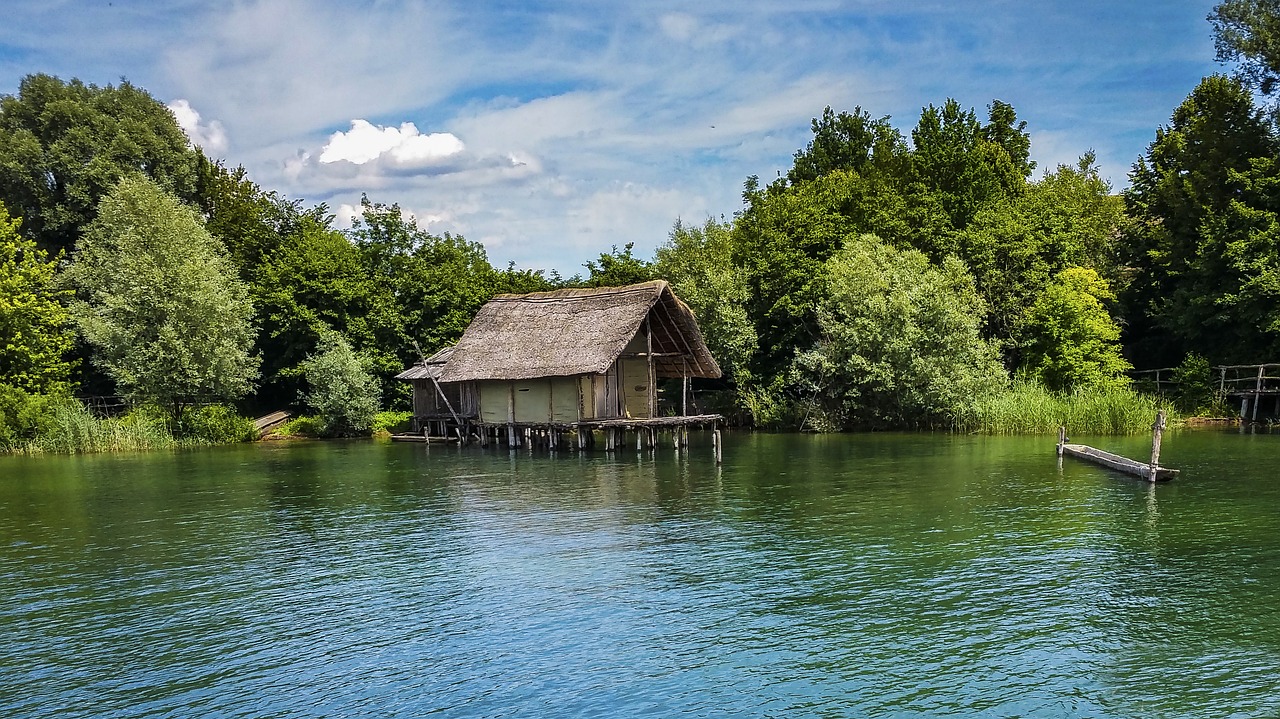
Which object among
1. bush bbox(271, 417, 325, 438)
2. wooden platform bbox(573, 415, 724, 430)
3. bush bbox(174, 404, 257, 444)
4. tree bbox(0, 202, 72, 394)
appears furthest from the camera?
bush bbox(271, 417, 325, 438)

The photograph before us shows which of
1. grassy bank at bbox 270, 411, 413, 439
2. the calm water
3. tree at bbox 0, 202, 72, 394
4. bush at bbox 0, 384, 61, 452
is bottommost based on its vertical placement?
the calm water

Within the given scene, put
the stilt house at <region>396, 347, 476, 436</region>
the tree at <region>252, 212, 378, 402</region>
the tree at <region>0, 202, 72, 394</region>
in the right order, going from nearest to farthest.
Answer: the tree at <region>0, 202, 72, 394</region> < the stilt house at <region>396, 347, 476, 436</region> < the tree at <region>252, 212, 378, 402</region>

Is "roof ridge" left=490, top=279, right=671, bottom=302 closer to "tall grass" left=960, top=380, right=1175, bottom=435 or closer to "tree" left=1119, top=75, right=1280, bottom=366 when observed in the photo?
"tall grass" left=960, top=380, right=1175, bottom=435

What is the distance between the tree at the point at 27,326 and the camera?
40.2 m

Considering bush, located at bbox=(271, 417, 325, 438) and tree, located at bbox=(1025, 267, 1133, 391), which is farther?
bush, located at bbox=(271, 417, 325, 438)

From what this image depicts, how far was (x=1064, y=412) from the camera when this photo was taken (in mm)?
36812

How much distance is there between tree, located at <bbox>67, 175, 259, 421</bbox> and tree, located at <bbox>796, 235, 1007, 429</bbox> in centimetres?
2593

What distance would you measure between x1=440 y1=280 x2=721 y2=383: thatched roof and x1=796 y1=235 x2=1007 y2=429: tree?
6038mm

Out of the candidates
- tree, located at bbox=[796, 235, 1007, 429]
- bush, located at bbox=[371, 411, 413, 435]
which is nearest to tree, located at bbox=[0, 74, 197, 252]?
bush, located at bbox=[371, 411, 413, 435]

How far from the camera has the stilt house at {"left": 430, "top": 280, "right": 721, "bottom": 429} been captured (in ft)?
119

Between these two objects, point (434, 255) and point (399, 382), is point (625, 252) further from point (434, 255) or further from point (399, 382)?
point (399, 382)

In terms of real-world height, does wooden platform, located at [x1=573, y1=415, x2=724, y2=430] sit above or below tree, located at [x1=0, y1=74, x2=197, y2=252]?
below

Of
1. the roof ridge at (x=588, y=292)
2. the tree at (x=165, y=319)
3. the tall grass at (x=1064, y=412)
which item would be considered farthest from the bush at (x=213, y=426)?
the tall grass at (x=1064, y=412)

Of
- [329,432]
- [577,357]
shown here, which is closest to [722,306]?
[577,357]
